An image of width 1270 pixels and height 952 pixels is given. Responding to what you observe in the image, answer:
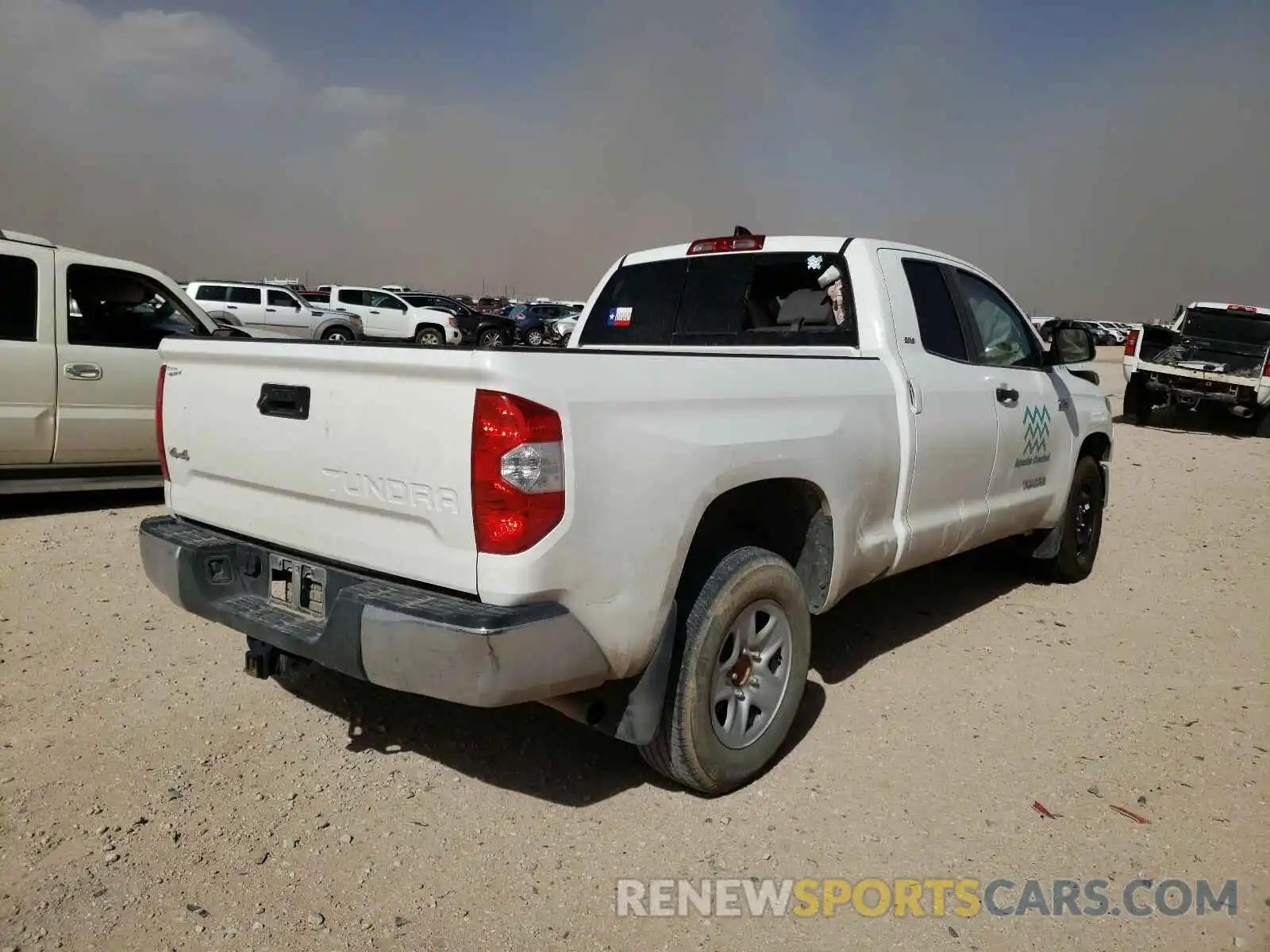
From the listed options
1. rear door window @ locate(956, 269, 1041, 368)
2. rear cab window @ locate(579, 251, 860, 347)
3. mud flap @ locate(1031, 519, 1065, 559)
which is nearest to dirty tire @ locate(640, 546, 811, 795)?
rear cab window @ locate(579, 251, 860, 347)

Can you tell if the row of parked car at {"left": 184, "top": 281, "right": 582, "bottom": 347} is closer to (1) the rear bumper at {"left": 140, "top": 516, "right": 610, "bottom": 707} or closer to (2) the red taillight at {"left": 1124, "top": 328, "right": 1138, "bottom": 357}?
(2) the red taillight at {"left": 1124, "top": 328, "right": 1138, "bottom": 357}

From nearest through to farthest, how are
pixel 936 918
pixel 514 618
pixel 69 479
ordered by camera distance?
1. pixel 514 618
2. pixel 936 918
3. pixel 69 479

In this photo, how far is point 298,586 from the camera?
2797 mm

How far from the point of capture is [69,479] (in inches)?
253

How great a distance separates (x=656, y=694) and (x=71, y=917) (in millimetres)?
1610

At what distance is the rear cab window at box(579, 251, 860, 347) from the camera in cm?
400

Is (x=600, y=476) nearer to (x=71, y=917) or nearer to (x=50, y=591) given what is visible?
(x=71, y=917)

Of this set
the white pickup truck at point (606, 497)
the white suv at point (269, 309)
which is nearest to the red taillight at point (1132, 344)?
the white pickup truck at point (606, 497)

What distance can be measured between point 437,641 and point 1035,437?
3.63m

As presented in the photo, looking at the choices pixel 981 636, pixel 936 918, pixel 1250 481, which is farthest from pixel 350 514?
pixel 1250 481

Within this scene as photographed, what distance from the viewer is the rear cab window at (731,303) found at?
4.00 metres

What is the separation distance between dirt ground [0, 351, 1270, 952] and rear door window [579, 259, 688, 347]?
173 centimetres

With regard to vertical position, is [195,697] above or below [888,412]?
below
